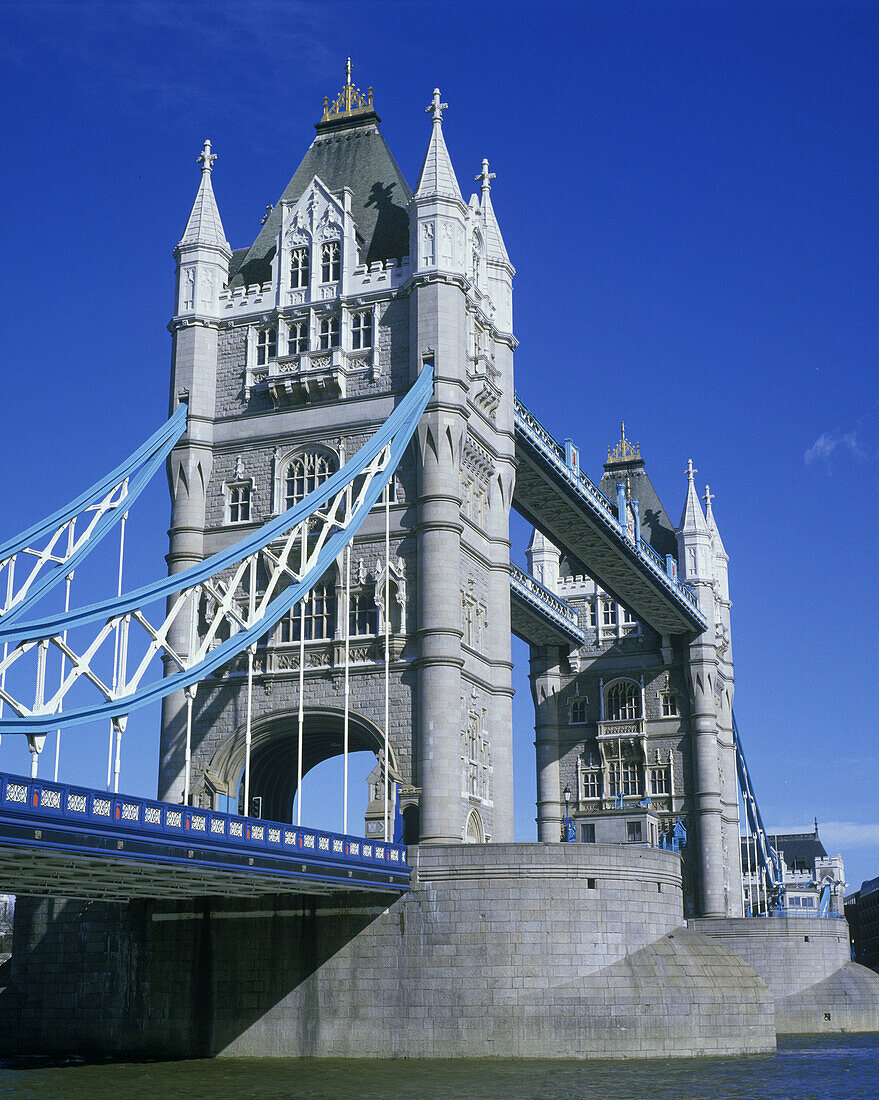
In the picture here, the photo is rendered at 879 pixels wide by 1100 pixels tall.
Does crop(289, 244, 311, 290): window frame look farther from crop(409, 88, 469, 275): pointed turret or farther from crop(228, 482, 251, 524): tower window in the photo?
crop(228, 482, 251, 524): tower window

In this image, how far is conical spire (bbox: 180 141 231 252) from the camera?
159 feet

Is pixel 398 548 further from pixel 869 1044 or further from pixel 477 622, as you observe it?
pixel 869 1044

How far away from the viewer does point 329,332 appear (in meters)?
46.7

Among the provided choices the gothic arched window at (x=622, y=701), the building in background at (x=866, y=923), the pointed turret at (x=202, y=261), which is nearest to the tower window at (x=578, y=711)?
the gothic arched window at (x=622, y=701)

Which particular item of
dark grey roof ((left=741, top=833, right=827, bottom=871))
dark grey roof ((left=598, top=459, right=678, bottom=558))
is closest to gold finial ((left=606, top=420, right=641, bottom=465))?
dark grey roof ((left=598, top=459, right=678, bottom=558))

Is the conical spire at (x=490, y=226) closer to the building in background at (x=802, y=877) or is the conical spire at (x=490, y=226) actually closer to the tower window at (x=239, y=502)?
the tower window at (x=239, y=502)

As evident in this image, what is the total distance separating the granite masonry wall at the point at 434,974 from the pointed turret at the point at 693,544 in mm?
36089

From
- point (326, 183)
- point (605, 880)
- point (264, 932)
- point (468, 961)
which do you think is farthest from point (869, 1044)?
point (326, 183)

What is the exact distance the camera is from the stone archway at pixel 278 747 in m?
42.9

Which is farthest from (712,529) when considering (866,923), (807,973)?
(866,923)

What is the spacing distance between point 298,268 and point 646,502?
37.6 m

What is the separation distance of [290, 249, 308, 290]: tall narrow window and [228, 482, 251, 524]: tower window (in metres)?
7.25

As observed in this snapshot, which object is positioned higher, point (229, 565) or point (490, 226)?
point (490, 226)

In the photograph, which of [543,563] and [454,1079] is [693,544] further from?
[454,1079]
